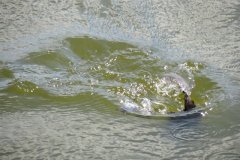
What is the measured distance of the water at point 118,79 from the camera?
237cm

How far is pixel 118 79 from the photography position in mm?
3189

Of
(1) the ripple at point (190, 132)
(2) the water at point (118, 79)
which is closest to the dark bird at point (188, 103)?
(2) the water at point (118, 79)

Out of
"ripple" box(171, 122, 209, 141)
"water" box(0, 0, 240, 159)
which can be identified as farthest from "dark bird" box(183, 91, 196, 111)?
"ripple" box(171, 122, 209, 141)

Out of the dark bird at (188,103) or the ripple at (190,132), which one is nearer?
the ripple at (190,132)

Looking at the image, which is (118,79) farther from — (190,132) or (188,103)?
(190,132)

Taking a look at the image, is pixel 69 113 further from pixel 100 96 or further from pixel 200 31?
pixel 200 31

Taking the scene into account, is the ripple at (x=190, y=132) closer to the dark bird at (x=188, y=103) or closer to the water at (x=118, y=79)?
the water at (x=118, y=79)

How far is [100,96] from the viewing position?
2.92 metres

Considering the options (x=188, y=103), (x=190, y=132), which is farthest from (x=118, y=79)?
(x=190, y=132)

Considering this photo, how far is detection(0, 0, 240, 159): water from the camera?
237 centimetres

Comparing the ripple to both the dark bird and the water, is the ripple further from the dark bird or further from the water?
the dark bird

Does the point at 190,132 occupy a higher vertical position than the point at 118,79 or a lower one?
lower

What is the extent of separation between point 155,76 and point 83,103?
27.0 inches

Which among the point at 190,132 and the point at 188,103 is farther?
the point at 188,103
